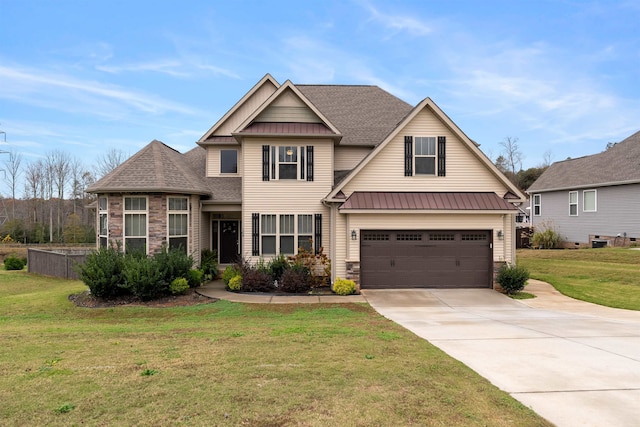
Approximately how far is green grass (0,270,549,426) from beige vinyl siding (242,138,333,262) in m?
7.38

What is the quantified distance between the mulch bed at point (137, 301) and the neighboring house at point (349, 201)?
2183 mm

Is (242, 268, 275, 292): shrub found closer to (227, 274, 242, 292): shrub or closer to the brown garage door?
(227, 274, 242, 292): shrub

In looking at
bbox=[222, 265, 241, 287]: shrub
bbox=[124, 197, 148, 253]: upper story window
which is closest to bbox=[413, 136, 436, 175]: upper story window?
bbox=[222, 265, 241, 287]: shrub

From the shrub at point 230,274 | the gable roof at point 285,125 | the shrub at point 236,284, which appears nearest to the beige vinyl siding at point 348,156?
the gable roof at point 285,125

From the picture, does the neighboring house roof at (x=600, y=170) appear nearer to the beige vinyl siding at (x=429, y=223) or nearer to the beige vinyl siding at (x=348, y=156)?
the beige vinyl siding at (x=429, y=223)

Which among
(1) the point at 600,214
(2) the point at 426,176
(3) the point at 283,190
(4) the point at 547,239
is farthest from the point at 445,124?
(4) the point at 547,239

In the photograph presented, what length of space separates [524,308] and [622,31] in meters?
16.2

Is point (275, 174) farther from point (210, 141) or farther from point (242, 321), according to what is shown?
point (242, 321)

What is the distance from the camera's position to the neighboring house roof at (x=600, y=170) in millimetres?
23938

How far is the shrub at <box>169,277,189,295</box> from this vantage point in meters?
13.1

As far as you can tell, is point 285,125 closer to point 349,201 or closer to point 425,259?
point 349,201

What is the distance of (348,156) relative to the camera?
57.6 ft

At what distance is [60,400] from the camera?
4406mm

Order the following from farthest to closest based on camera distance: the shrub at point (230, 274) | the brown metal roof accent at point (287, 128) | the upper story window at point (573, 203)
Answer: the upper story window at point (573, 203) < the brown metal roof accent at point (287, 128) < the shrub at point (230, 274)
